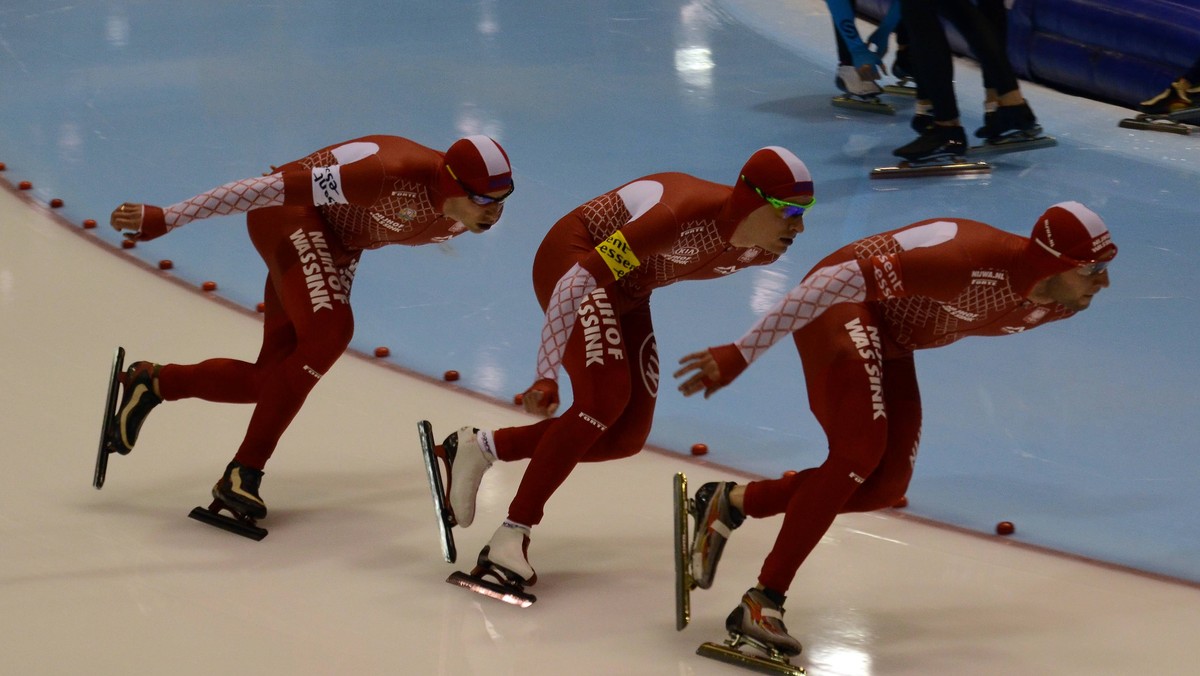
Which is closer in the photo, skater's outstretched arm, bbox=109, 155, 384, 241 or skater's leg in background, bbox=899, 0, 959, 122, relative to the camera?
skater's outstretched arm, bbox=109, 155, 384, 241

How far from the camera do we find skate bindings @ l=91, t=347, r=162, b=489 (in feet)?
13.0

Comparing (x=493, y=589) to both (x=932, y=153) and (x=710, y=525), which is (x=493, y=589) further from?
(x=932, y=153)

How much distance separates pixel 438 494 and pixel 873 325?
1216 mm

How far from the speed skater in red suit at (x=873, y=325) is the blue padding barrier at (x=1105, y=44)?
16.6ft

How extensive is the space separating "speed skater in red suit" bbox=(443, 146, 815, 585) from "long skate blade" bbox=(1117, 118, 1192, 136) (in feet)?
16.0

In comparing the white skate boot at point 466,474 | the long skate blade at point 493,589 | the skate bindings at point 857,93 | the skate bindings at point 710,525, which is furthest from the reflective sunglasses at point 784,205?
the skate bindings at point 857,93

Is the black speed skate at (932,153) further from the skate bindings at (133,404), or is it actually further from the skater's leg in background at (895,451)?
the skate bindings at (133,404)

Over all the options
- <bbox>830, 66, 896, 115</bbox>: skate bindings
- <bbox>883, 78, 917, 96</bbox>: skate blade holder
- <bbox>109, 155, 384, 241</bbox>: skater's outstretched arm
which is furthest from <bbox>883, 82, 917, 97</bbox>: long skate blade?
<bbox>109, 155, 384, 241</bbox>: skater's outstretched arm

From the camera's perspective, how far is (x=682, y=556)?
3316mm

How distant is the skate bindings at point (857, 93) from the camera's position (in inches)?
320

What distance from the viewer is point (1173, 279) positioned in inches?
225

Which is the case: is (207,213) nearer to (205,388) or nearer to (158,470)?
(205,388)

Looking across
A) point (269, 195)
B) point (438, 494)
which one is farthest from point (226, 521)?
point (269, 195)

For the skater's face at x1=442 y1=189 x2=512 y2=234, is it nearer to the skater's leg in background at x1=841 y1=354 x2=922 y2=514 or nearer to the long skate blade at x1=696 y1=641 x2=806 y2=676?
the skater's leg in background at x1=841 y1=354 x2=922 y2=514
